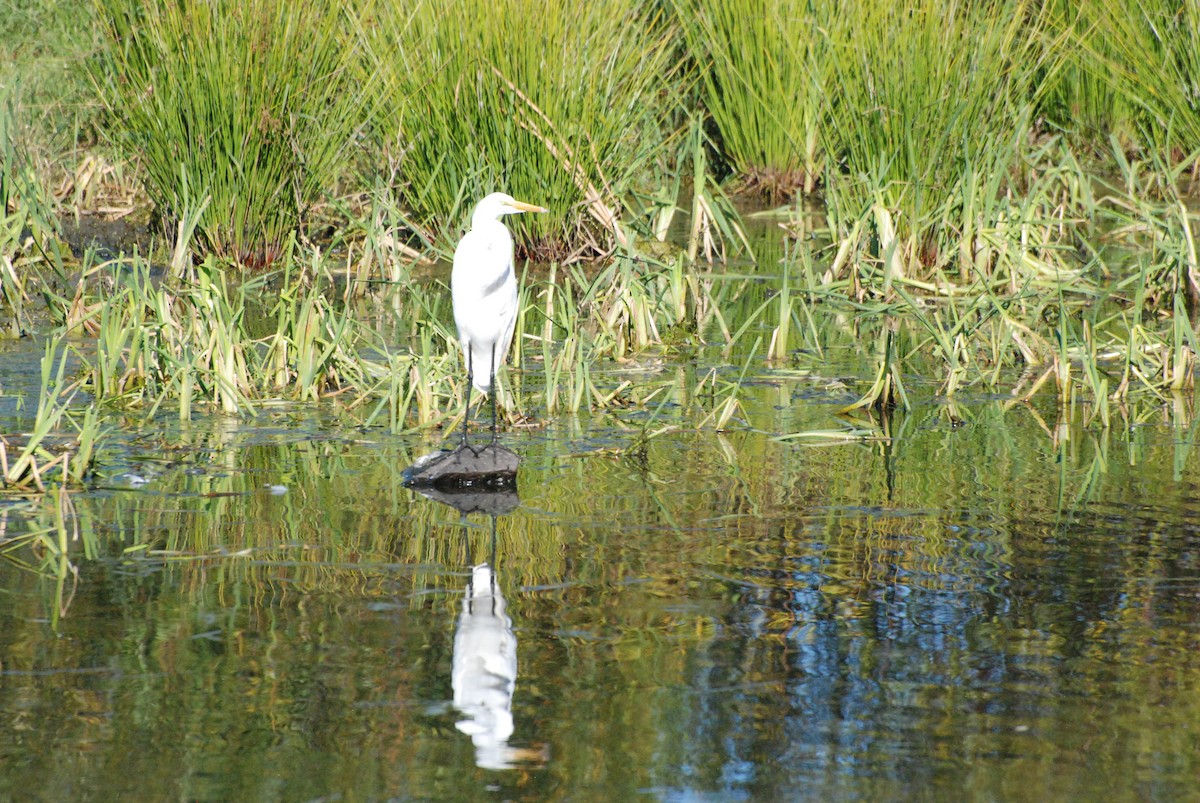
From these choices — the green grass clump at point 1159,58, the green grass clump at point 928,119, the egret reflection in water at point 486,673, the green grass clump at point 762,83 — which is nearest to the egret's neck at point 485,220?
the egret reflection in water at point 486,673

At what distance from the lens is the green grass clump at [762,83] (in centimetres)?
1079

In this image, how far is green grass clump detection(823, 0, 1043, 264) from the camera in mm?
8188

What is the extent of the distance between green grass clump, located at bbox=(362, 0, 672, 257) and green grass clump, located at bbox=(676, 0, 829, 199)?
1775mm

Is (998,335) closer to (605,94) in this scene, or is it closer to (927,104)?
(927,104)

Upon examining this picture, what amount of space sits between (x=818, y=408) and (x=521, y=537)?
6.71 ft

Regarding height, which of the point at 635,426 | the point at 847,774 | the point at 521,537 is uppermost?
the point at 635,426

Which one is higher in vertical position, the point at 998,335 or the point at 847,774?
the point at 998,335

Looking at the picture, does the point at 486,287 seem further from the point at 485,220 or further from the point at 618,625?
the point at 618,625

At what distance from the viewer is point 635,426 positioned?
575 cm

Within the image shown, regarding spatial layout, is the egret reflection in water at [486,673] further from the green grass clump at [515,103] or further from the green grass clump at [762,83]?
the green grass clump at [762,83]

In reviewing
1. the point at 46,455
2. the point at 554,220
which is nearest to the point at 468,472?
the point at 46,455

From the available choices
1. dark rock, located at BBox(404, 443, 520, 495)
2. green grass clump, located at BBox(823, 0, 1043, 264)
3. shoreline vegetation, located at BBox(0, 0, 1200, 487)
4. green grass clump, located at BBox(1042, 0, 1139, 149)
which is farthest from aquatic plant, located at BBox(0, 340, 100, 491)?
green grass clump, located at BBox(1042, 0, 1139, 149)

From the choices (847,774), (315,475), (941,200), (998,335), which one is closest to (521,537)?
(315,475)

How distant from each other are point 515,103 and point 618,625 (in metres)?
5.53
